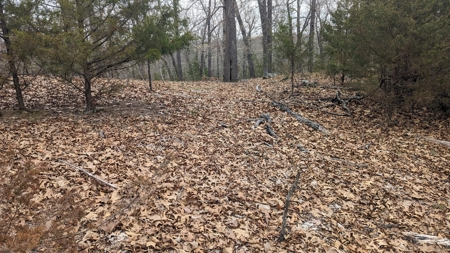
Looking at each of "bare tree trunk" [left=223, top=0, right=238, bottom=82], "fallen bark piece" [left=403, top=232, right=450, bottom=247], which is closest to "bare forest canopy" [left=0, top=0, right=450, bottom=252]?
"fallen bark piece" [left=403, top=232, right=450, bottom=247]

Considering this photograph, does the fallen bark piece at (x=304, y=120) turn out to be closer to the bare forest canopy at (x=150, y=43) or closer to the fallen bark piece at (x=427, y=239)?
the bare forest canopy at (x=150, y=43)

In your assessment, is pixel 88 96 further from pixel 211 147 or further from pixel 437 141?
pixel 437 141

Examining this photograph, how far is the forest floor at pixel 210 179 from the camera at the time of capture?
332cm

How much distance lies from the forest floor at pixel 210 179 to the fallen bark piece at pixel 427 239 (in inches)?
0.6

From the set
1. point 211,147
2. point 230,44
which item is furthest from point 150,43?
point 230,44

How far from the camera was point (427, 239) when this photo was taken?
3.98 m

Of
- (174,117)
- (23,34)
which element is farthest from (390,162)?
(23,34)

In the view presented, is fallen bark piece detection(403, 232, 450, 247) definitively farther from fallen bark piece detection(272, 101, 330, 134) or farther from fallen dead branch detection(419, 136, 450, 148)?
fallen dead branch detection(419, 136, 450, 148)

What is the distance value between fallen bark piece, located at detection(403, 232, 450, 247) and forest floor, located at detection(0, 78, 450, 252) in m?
0.02

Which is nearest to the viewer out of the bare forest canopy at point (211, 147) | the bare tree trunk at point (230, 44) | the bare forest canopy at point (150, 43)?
the bare forest canopy at point (211, 147)

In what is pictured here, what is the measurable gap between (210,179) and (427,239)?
3.35 metres

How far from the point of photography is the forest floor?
10.9 feet

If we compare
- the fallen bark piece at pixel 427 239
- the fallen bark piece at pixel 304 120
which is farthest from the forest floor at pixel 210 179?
the fallen bark piece at pixel 304 120

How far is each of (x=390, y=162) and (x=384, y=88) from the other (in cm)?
301
